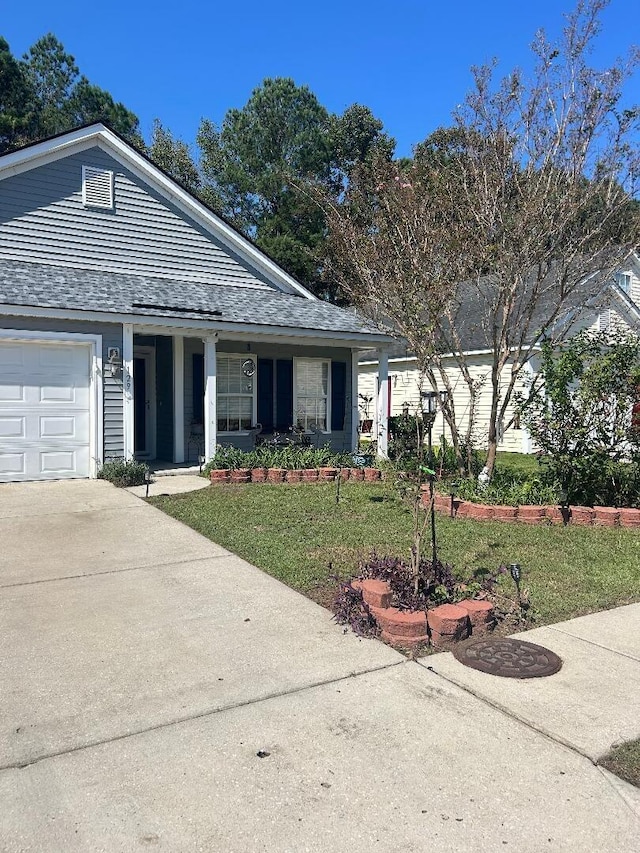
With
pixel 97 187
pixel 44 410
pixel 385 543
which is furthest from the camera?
pixel 97 187

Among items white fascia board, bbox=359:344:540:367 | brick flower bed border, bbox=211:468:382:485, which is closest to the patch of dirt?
brick flower bed border, bbox=211:468:382:485

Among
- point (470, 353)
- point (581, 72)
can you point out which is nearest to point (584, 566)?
point (581, 72)

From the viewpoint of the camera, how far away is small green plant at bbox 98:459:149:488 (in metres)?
A: 9.82

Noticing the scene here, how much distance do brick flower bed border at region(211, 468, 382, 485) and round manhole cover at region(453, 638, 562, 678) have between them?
6172 millimetres

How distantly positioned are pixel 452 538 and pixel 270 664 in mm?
3479

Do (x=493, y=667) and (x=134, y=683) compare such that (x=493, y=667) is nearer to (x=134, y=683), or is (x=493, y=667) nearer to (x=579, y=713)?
(x=579, y=713)

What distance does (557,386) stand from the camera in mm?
8070

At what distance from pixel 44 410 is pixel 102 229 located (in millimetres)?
4040

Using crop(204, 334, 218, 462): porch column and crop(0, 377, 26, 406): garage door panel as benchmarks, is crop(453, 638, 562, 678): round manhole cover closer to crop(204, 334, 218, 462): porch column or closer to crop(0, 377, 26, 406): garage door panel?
crop(204, 334, 218, 462): porch column

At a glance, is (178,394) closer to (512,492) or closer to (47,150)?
(47,150)

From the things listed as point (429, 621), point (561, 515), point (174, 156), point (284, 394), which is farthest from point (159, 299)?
point (174, 156)

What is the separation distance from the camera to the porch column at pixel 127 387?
34.4ft

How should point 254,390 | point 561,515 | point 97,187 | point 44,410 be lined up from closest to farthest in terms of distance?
1. point 561,515
2. point 44,410
3. point 97,187
4. point 254,390

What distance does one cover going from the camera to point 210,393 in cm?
1133
